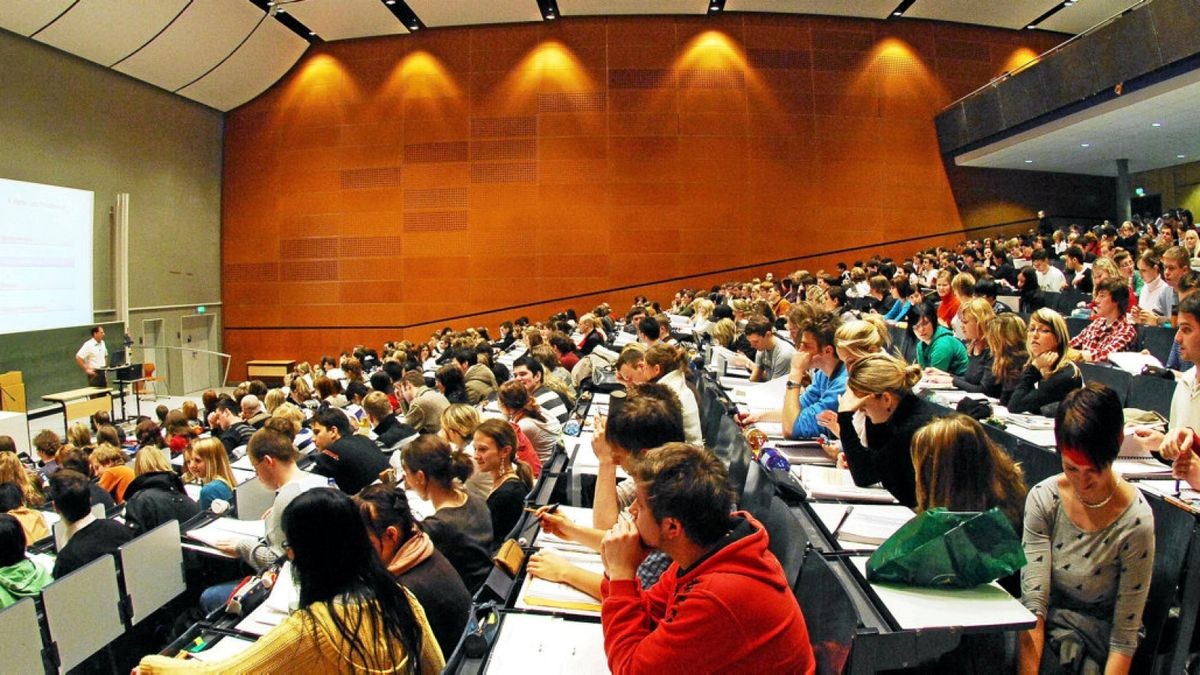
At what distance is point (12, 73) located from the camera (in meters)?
11.4

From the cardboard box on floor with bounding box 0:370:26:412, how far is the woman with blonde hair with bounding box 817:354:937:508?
1242 cm

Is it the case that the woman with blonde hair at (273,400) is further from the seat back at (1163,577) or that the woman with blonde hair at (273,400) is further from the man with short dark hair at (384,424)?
the seat back at (1163,577)

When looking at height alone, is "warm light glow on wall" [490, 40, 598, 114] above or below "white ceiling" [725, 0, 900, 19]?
below

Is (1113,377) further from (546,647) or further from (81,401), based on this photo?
(81,401)

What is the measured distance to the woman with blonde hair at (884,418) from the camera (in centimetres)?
254

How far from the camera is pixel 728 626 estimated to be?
1477 millimetres

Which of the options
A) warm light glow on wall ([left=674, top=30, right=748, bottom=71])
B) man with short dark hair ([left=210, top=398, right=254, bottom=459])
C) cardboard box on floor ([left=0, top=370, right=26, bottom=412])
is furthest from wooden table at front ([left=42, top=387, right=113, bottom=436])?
warm light glow on wall ([left=674, top=30, right=748, bottom=71])

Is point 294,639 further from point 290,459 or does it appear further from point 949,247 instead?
point 949,247

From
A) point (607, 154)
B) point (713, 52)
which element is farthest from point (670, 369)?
point (713, 52)

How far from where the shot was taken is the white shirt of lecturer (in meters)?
12.0

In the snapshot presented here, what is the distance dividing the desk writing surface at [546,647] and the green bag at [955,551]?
77cm

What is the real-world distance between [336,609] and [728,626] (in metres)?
0.97

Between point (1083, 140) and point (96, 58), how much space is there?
1760 cm

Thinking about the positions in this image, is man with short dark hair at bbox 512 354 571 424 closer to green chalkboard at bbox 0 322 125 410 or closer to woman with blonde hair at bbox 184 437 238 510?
woman with blonde hair at bbox 184 437 238 510
